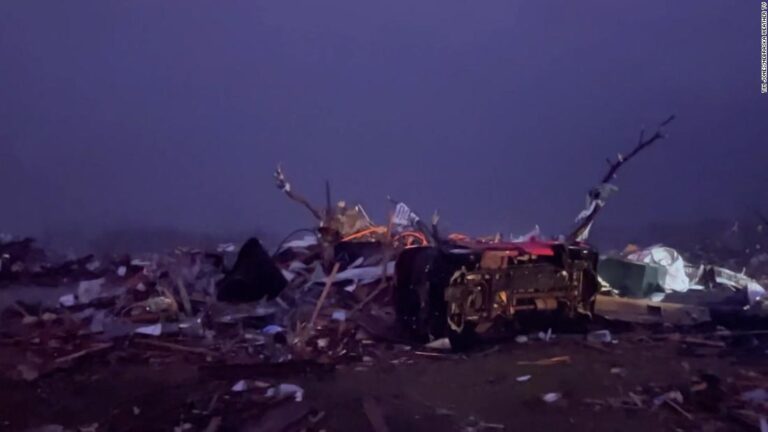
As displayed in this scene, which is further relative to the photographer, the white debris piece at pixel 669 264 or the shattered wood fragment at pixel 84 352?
the white debris piece at pixel 669 264

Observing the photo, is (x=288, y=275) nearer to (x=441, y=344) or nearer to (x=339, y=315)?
(x=339, y=315)

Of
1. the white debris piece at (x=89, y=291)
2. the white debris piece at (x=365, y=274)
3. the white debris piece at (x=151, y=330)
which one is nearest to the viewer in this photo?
the white debris piece at (x=151, y=330)

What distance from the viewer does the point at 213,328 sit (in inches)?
132

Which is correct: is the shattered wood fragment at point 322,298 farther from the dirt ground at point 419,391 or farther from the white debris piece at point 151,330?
the white debris piece at point 151,330

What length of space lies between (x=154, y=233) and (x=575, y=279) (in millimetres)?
2737

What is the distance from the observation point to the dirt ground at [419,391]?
224cm

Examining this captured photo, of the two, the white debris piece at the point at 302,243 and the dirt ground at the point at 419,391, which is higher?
the white debris piece at the point at 302,243

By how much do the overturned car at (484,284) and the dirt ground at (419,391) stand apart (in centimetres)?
15

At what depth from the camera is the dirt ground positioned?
2.24 meters

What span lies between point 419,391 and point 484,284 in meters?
0.73

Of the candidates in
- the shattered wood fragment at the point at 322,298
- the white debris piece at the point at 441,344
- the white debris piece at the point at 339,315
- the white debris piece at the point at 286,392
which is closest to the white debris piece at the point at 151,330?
the shattered wood fragment at the point at 322,298

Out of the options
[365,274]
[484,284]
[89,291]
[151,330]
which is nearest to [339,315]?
[365,274]

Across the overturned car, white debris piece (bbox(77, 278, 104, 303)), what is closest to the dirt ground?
the overturned car

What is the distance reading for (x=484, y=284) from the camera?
3156 millimetres
